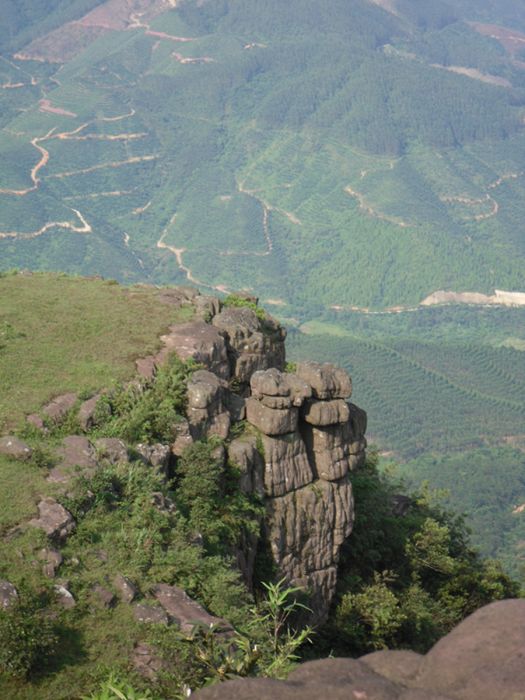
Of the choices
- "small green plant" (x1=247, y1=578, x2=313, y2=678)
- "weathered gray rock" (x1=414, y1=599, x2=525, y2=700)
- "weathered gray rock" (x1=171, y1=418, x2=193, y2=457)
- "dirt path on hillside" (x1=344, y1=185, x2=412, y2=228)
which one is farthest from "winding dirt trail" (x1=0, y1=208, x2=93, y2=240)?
"weathered gray rock" (x1=414, y1=599, x2=525, y2=700)

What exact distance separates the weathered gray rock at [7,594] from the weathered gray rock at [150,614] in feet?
6.07

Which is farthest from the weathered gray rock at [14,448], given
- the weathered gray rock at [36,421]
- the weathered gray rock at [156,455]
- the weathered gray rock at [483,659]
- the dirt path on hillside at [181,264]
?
the dirt path on hillside at [181,264]

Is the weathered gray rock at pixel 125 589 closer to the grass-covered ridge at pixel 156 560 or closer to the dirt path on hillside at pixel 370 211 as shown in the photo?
the grass-covered ridge at pixel 156 560

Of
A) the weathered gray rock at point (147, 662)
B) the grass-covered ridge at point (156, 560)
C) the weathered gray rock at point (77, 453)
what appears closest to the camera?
the grass-covered ridge at point (156, 560)

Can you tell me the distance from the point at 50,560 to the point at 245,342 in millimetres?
11663

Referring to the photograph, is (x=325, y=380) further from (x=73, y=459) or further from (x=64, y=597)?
(x=64, y=597)

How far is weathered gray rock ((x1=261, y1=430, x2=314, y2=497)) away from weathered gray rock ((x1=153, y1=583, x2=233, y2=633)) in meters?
7.04

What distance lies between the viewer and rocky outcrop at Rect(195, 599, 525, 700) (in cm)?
880

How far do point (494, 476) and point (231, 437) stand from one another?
6563 cm

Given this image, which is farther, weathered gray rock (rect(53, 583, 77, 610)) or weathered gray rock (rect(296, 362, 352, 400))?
weathered gray rock (rect(296, 362, 352, 400))

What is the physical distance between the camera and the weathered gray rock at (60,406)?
20.7 meters

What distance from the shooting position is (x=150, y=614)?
15055mm

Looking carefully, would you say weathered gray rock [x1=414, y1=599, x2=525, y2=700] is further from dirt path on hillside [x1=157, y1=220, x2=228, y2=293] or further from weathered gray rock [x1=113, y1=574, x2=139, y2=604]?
dirt path on hillside [x1=157, y1=220, x2=228, y2=293]

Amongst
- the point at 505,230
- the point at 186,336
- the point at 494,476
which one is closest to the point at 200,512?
the point at 186,336
